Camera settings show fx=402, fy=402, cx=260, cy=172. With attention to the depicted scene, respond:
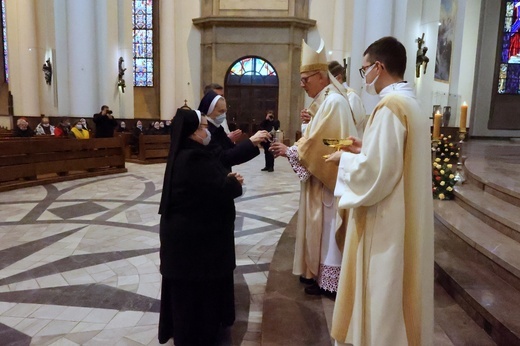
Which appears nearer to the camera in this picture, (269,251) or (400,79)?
(400,79)

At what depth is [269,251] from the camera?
480 cm

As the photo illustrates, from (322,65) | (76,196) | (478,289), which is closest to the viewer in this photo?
(478,289)

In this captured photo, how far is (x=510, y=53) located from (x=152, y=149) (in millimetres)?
14868

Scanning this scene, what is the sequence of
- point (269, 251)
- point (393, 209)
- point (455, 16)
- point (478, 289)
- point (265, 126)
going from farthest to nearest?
point (455, 16) < point (265, 126) < point (269, 251) < point (478, 289) < point (393, 209)

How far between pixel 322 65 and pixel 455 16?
1268cm

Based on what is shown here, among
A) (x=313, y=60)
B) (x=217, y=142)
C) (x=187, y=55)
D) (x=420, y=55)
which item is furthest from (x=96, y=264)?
(x=187, y=55)

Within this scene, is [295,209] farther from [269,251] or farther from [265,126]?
[265,126]

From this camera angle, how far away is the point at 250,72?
62.8 ft

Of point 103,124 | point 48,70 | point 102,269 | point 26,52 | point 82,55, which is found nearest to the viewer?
point 102,269

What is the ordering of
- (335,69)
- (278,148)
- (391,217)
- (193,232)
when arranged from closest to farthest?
(391,217) → (193,232) → (278,148) → (335,69)

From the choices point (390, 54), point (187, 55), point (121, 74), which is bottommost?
point (390, 54)

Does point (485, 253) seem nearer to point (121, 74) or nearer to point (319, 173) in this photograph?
point (319, 173)

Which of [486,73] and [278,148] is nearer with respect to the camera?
[278,148]

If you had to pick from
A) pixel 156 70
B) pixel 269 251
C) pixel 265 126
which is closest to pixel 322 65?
pixel 269 251
